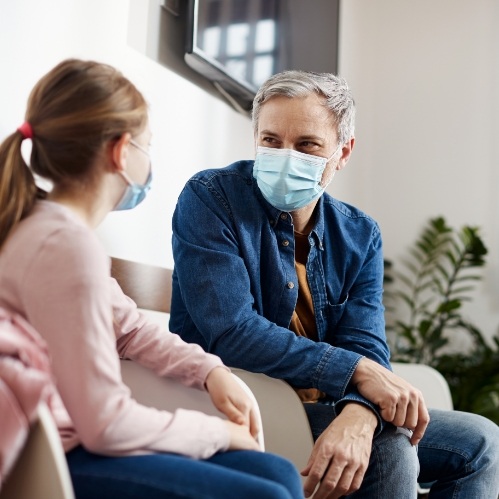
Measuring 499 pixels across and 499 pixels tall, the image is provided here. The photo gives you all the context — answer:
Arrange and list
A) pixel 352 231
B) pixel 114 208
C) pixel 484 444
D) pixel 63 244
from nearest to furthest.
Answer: pixel 63 244, pixel 114 208, pixel 484 444, pixel 352 231

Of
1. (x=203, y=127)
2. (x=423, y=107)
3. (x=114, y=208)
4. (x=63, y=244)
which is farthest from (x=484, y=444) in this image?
(x=423, y=107)

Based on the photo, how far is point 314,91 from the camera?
1.75 metres

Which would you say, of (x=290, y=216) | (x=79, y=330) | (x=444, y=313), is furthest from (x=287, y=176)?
(x=444, y=313)

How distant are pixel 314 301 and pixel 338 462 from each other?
0.43m

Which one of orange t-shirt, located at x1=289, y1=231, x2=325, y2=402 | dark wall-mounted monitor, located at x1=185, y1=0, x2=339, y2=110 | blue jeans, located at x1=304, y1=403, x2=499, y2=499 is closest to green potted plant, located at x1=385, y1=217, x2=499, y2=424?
dark wall-mounted monitor, located at x1=185, y1=0, x2=339, y2=110

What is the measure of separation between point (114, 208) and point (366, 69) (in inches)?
106

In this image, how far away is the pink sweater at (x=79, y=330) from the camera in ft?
3.02

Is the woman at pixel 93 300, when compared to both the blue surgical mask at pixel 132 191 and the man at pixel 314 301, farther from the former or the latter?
the man at pixel 314 301

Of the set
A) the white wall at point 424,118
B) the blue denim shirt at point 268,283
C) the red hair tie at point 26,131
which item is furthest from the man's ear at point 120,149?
the white wall at point 424,118

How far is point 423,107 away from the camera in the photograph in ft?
11.5

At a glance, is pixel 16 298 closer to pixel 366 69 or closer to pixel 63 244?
pixel 63 244

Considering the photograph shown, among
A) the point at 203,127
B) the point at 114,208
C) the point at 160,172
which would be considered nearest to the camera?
the point at 114,208

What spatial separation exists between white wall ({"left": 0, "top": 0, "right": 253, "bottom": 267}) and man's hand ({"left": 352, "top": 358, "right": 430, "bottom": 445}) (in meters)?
0.76

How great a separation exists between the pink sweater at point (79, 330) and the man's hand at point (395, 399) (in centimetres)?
56
